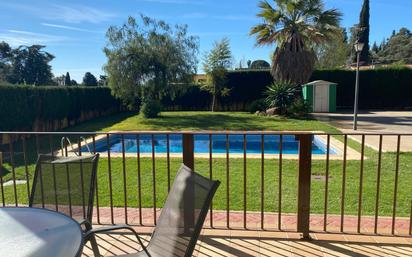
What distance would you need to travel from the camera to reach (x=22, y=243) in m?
1.33

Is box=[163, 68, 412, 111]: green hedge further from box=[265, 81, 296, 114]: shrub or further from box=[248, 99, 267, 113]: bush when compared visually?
box=[265, 81, 296, 114]: shrub

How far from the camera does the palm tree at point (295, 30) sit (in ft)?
46.6

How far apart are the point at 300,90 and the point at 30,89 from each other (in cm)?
1155

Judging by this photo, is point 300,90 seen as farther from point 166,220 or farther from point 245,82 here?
point 166,220

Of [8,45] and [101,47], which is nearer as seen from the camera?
[101,47]

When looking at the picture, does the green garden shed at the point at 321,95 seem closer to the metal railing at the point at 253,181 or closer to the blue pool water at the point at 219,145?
the blue pool water at the point at 219,145

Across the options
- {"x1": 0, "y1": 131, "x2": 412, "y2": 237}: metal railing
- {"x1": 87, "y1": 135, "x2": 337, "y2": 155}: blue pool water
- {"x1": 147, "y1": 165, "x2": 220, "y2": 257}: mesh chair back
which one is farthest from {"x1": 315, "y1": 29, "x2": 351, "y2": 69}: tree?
{"x1": 147, "y1": 165, "x2": 220, "y2": 257}: mesh chair back

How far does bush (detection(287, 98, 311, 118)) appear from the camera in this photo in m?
14.4

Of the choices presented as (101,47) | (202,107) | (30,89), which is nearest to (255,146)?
(30,89)

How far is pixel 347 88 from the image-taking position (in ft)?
63.2

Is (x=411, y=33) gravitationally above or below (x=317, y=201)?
above

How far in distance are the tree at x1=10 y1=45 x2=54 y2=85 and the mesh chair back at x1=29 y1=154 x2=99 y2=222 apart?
3505cm

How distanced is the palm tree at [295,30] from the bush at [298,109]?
139 centimetres

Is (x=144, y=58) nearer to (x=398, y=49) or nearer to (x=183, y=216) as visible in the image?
(x=183, y=216)
